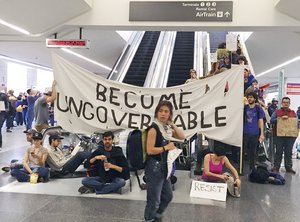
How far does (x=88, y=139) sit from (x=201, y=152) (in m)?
2.45

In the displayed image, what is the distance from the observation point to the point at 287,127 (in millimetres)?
7426

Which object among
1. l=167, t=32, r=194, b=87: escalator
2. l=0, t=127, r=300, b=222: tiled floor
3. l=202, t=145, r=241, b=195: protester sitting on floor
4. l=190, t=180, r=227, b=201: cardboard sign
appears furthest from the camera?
l=167, t=32, r=194, b=87: escalator

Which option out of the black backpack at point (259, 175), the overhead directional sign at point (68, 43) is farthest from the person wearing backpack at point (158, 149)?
the overhead directional sign at point (68, 43)

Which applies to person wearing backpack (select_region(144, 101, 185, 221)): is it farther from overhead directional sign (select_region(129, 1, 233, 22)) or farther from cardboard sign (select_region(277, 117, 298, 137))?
cardboard sign (select_region(277, 117, 298, 137))

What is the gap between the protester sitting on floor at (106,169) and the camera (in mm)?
5309

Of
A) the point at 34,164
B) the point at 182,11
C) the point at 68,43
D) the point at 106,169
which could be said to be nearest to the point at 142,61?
the point at 68,43

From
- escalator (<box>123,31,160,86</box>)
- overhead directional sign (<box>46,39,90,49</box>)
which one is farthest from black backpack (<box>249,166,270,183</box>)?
escalator (<box>123,31,160,86</box>)

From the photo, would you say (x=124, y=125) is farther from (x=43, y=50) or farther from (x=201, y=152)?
(x=43, y=50)

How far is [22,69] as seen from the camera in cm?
2136

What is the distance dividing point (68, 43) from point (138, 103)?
344 cm

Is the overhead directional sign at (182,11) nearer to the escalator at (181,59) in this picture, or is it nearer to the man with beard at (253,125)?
the man with beard at (253,125)

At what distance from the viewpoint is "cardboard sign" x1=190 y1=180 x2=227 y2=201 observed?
5254mm

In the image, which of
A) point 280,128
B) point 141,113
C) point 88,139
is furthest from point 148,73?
point 141,113

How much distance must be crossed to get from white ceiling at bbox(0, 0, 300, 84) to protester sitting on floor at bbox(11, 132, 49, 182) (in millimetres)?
2851
